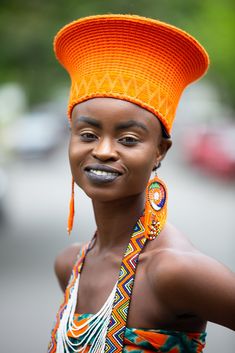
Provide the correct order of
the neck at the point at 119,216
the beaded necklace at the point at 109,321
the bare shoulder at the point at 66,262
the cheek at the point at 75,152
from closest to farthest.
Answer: the beaded necklace at the point at 109,321 → the cheek at the point at 75,152 → the neck at the point at 119,216 → the bare shoulder at the point at 66,262

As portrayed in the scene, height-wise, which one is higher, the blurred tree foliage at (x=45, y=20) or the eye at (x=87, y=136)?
the blurred tree foliage at (x=45, y=20)

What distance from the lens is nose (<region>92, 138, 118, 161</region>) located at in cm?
236

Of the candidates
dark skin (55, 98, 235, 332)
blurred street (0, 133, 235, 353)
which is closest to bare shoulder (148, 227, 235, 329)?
dark skin (55, 98, 235, 332)

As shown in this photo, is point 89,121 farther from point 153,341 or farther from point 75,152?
point 153,341

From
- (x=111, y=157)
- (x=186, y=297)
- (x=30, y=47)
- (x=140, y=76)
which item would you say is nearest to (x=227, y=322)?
(x=186, y=297)

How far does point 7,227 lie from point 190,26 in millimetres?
6012

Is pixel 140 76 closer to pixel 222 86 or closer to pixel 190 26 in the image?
pixel 190 26

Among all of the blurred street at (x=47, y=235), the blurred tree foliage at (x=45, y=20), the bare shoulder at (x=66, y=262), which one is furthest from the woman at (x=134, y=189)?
the blurred tree foliage at (x=45, y=20)

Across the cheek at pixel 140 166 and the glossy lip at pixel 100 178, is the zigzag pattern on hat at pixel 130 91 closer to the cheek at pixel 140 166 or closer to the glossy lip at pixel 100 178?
the cheek at pixel 140 166

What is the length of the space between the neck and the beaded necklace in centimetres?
5

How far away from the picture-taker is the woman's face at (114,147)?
7.77 feet

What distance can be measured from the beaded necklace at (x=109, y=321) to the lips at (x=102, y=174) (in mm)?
265

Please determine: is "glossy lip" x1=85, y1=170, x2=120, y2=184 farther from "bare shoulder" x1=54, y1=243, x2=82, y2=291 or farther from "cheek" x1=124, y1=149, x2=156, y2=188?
"bare shoulder" x1=54, y1=243, x2=82, y2=291

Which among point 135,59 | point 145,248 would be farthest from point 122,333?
point 135,59
